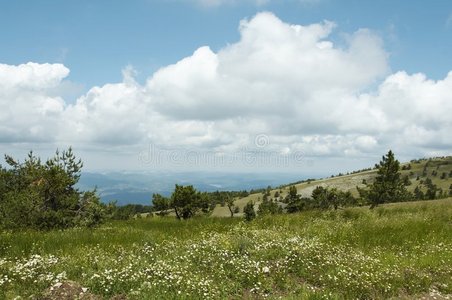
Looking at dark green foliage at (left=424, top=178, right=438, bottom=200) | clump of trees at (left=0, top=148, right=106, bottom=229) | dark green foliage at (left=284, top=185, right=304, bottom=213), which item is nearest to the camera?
clump of trees at (left=0, top=148, right=106, bottom=229)

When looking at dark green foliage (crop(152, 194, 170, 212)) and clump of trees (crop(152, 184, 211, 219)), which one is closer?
clump of trees (crop(152, 184, 211, 219))

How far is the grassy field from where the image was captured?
9.62 meters

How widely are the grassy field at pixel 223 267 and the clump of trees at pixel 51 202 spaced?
268 inches

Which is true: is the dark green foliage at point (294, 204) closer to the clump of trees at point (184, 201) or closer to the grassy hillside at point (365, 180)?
the grassy hillside at point (365, 180)

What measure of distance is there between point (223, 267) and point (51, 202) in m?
15.8

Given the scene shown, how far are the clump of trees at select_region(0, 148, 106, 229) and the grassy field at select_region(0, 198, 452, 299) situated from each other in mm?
6796

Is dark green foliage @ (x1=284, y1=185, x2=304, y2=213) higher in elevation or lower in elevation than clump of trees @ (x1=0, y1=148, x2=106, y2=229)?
lower

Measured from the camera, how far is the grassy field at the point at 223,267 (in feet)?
31.6

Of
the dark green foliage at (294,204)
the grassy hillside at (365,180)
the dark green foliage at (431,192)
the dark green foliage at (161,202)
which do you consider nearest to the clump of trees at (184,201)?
the dark green foliage at (161,202)

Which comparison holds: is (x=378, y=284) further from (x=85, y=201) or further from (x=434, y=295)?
(x=85, y=201)

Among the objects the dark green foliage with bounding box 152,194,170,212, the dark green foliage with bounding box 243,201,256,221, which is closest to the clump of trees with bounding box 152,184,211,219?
the dark green foliage with bounding box 152,194,170,212

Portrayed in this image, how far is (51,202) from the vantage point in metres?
22.8

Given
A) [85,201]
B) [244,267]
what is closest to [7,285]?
[244,267]

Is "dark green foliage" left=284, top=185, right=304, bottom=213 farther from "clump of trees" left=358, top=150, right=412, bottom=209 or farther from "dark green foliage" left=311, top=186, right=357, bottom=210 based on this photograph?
"clump of trees" left=358, top=150, right=412, bottom=209
